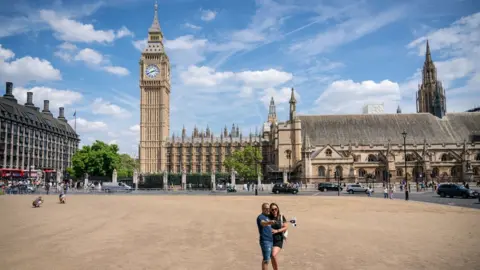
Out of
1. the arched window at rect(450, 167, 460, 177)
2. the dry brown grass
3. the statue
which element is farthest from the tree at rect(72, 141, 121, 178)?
the statue

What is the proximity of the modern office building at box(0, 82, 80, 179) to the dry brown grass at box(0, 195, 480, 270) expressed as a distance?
5455 centimetres

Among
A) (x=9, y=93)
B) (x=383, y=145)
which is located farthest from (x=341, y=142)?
(x=9, y=93)

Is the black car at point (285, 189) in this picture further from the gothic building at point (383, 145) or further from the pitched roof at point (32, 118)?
the pitched roof at point (32, 118)

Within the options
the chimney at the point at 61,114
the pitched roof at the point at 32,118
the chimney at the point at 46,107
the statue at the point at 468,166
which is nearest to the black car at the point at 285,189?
the statue at the point at 468,166

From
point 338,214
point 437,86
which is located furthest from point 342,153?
point 338,214

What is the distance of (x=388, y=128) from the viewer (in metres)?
69.9

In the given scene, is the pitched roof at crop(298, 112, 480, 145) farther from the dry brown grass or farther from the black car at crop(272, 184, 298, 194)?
the dry brown grass

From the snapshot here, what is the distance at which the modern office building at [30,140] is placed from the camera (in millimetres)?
72938

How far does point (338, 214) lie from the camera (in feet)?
65.7

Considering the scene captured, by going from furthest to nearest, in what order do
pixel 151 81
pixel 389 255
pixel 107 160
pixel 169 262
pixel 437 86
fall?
pixel 151 81 < pixel 437 86 < pixel 107 160 < pixel 389 255 < pixel 169 262

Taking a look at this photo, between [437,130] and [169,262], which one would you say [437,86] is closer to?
[437,130]

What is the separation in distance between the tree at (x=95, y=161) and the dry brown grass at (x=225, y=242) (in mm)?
56069

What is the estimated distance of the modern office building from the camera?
72938mm

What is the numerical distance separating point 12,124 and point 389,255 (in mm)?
83688
